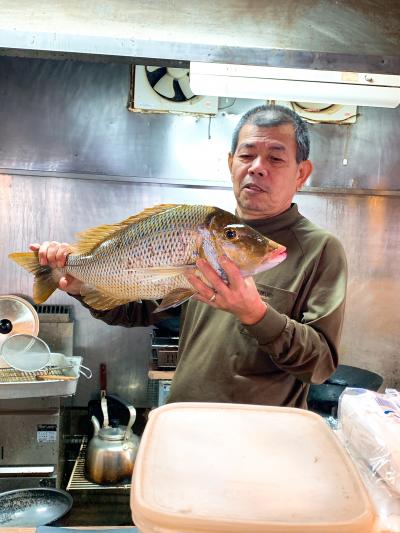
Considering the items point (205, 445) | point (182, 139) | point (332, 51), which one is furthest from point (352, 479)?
point (182, 139)

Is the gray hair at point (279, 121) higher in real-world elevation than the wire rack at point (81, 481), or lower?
higher

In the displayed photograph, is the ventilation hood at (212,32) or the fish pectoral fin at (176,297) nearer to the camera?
the fish pectoral fin at (176,297)

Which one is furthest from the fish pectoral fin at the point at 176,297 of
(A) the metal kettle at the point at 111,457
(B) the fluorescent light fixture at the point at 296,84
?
(A) the metal kettle at the point at 111,457

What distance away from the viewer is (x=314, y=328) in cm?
143

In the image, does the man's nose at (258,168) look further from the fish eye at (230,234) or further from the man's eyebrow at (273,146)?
the fish eye at (230,234)

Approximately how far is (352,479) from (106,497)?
2.93 meters

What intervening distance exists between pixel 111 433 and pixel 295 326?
223 centimetres

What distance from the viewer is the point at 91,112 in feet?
12.2

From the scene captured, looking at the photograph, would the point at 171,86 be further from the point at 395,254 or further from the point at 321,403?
the point at 321,403

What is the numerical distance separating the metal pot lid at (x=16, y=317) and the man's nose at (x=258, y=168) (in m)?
2.26

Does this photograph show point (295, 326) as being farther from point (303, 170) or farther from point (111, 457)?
point (111, 457)

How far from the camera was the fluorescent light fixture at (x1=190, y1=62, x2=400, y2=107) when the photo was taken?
216 centimetres

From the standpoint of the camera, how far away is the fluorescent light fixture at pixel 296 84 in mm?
2164

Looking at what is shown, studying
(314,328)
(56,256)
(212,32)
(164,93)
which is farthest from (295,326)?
(164,93)
